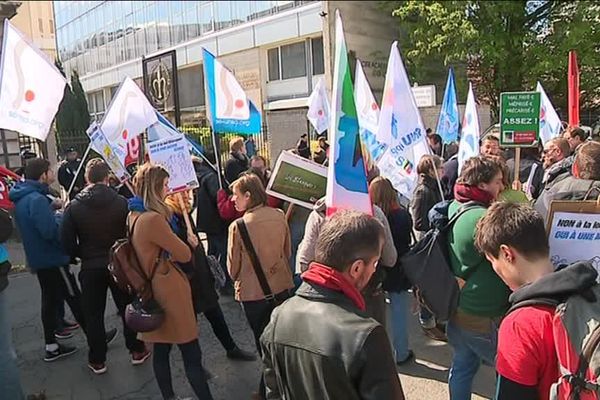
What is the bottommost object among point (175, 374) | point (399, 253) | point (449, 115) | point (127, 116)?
point (175, 374)

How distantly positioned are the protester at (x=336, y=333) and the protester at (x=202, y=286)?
6.92 ft

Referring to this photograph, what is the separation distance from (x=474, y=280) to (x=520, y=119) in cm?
405

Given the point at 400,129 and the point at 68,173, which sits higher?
the point at 400,129

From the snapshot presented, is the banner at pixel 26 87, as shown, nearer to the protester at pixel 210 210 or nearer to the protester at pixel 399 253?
the protester at pixel 210 210

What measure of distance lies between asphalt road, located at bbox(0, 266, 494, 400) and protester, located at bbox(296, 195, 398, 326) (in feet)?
2.72

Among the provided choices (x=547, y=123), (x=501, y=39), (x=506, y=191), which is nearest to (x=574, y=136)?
(x=547, y=123)

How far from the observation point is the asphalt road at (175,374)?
4352mm

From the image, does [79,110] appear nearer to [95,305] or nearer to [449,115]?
[449,115]

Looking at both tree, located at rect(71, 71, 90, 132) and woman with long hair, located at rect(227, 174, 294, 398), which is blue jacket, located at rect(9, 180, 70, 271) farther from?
tree, located at rect(71, 71, 90, 132)

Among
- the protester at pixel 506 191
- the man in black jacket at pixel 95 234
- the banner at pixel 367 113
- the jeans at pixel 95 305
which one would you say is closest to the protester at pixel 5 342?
the man in black jacket at pixel 95 234

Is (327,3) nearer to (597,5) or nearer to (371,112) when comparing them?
(597,5)

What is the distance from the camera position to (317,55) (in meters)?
26.3

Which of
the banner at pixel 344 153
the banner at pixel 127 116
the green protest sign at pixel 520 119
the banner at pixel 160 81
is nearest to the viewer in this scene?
the banner at pixel 344 153

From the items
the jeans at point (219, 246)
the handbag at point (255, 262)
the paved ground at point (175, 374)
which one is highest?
the handbag at point (255, 262)
